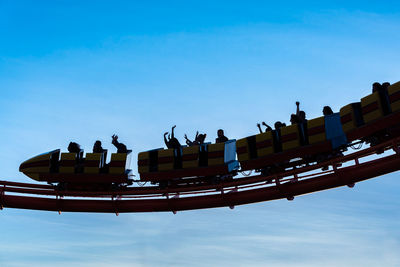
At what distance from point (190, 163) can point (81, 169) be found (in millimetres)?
3252

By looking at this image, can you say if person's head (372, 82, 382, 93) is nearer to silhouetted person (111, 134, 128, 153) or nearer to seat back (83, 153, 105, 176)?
silhouetted person (111, 134, 128, 153)

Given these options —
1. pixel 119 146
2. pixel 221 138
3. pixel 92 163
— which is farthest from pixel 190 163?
pixel 92 163

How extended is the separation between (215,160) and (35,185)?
18.3 ft

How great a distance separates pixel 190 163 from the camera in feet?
43.7

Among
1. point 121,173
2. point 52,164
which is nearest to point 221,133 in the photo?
point 121,173

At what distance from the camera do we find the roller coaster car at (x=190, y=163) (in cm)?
1317

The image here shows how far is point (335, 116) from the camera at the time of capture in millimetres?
11828

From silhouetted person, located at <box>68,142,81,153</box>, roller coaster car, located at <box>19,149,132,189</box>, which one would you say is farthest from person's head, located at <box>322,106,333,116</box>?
silhouetted person, located at <box>68,142,81,153</box>

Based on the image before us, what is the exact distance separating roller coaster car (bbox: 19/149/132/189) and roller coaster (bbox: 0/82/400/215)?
29mm

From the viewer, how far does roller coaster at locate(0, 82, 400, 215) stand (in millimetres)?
11172

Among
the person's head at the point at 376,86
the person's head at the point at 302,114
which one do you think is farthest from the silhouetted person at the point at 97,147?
the person's head at the point at 376,86

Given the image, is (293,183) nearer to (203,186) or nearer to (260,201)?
(260,201)

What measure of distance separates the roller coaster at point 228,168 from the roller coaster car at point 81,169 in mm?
29

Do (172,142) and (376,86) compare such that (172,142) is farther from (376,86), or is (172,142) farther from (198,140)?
(376,86)
